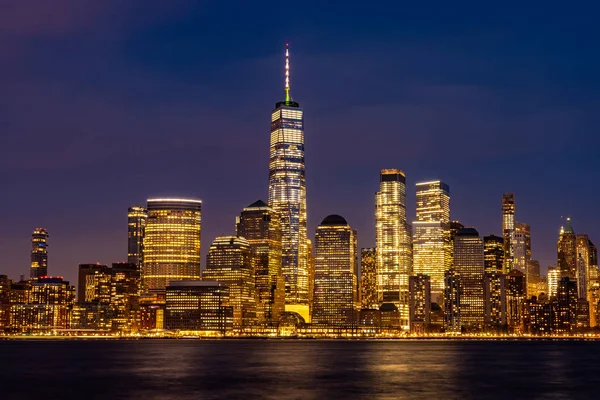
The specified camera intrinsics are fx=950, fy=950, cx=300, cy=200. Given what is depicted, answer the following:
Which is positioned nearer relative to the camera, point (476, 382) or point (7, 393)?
point (7, 393)

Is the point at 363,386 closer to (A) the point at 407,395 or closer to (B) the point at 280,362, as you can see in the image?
(A) the point at 407,395

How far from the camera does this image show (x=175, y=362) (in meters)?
190

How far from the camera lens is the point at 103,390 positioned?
12512 centimetres

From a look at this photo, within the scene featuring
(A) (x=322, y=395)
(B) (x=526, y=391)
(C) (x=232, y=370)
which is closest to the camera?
(A) (x=322, y=395)

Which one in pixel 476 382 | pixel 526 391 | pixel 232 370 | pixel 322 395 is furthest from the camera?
pixel 232 370

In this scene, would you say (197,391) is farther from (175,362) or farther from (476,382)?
(175,362)

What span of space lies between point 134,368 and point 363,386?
54999 millimetres

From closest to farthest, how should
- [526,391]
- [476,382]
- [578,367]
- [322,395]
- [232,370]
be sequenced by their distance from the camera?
[322,395] → [526,391] → [476,382] → [232,370] → [578,367]

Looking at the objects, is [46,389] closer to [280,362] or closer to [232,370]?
[232,370]

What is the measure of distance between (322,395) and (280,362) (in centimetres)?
7410

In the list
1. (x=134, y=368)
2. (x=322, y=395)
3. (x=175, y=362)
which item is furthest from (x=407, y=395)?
(x=175, y=362)

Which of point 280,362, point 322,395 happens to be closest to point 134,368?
point 280,362

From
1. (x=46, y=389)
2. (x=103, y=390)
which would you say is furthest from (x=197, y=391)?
(x=46, y=389)

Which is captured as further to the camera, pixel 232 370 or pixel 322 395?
pixel 232 370
